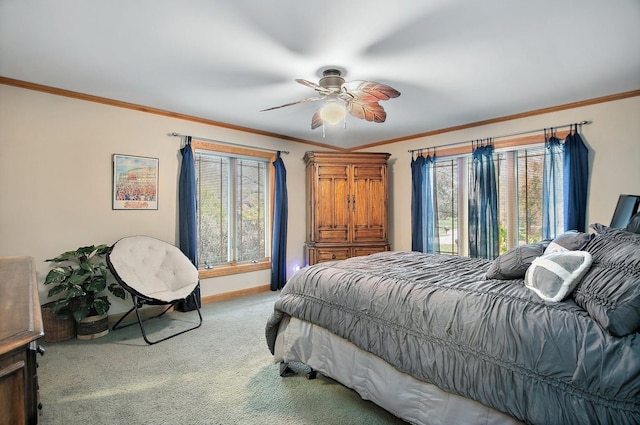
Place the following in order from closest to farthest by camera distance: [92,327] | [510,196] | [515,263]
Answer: [515,263] → [92,327] → [510,196]

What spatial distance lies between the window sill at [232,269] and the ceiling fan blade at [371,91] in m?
2.94

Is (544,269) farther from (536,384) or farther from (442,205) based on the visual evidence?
(442,205)

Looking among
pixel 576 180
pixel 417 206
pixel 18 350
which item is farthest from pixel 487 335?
pixel 417 206

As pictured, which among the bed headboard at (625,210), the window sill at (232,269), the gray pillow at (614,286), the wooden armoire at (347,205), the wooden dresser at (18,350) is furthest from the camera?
the wooden armoire at (347,205)

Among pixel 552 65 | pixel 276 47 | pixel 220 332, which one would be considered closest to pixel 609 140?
pixel 552 65

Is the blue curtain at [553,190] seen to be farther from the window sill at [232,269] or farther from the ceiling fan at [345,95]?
the window sill at [232,269]

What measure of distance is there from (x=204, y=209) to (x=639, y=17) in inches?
175

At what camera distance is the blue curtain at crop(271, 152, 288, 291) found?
15.7ft

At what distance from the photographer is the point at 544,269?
1.57 metres

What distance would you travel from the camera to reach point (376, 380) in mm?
1818

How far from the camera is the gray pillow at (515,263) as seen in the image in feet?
6.10

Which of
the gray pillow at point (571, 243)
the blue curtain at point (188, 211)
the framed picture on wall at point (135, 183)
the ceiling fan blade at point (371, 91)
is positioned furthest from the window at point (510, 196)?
the framed picture on wall at point (135, 183)

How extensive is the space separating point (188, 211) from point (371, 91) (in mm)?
2661

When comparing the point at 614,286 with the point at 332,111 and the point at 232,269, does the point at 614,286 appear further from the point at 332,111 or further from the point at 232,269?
the point at 232,269
